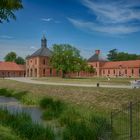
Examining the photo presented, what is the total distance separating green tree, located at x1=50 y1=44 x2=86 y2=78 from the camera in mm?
65812

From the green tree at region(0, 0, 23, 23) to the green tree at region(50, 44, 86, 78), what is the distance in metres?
50.6

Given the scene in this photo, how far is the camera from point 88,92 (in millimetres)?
21953

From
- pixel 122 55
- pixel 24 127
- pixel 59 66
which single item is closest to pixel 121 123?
pixel 24 127

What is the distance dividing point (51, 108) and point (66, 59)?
155 ft

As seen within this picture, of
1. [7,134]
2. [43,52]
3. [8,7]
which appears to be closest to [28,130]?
[7,134]

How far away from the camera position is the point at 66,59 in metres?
65.6

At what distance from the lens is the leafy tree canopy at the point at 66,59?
6581cm

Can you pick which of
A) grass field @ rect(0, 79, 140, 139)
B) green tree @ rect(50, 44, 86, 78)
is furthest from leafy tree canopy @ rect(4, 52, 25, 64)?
grass field @ rect(0, 79, 140, 139)

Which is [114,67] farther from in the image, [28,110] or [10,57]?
[28,110]

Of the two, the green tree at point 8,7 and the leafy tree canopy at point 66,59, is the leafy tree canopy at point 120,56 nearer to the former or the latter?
the leafy tree canopy at point 66,59

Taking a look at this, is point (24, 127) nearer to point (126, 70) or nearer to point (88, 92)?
point (88, 92)

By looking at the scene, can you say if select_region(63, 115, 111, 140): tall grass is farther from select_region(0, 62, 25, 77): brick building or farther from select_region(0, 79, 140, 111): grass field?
select_region(0, 62, 25, 77): brick building

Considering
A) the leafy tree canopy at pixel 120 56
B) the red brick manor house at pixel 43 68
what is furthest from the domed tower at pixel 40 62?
the leafy tree canopy at pixel 120 56

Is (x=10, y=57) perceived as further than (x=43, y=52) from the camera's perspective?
Yes
